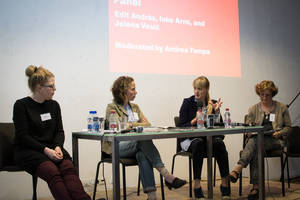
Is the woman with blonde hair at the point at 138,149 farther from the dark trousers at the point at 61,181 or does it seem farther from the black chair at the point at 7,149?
the black chair at the point at 7,149

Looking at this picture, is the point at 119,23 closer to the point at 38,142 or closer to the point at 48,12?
the point at 48,12

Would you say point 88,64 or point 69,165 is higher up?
point 88,64

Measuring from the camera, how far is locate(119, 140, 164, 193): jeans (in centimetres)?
244

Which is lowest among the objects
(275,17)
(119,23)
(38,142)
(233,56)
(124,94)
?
(38,142)

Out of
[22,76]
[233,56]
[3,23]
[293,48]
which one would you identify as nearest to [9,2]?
[3,23]

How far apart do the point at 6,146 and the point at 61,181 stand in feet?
2.50

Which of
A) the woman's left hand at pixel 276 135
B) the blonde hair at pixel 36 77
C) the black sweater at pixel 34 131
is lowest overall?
the woman's left hand at pixel 276 135

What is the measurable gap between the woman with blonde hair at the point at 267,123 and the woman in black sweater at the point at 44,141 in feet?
5.35

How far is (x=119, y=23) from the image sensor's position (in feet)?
12.0

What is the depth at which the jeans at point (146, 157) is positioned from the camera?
2.44 meters

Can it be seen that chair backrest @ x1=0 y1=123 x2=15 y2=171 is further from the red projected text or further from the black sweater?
the red projected text

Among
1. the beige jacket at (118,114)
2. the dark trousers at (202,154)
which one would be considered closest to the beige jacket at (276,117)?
the dark trousers at (202,154)

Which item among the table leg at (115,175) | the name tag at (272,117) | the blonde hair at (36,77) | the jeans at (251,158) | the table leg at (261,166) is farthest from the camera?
the name tag at (272,117)

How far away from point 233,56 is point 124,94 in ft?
6.62
